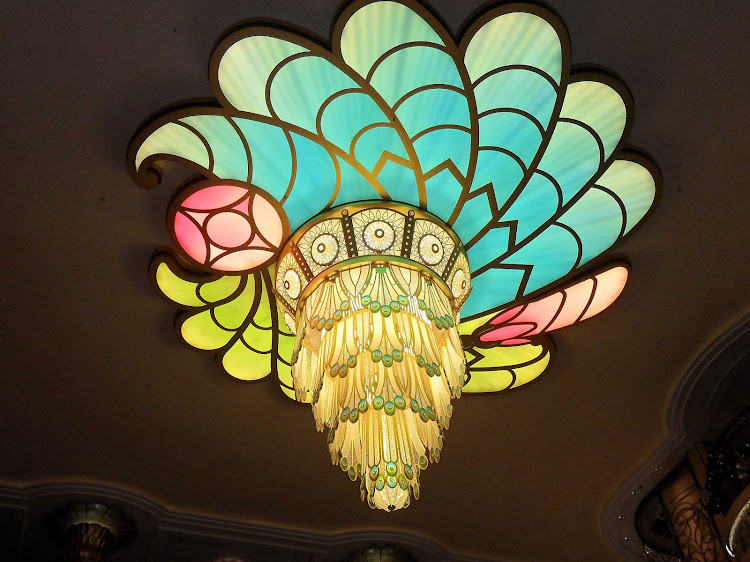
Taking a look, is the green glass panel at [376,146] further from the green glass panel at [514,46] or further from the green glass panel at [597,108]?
the green glass panel at [597,108]

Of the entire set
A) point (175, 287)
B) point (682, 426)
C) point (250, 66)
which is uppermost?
point (250, 66)

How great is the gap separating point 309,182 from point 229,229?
0.36 metres

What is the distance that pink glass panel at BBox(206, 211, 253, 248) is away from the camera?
9.44 feet

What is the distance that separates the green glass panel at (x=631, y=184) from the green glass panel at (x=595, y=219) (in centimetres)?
4

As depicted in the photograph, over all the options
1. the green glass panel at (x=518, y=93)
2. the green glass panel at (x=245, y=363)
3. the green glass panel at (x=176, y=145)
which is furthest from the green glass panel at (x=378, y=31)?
the green glass panel at (x=245, y=363)

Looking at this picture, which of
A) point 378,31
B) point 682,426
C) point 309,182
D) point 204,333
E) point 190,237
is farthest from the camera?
point 682,426

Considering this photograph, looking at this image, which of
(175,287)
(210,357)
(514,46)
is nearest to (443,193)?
(514,46)

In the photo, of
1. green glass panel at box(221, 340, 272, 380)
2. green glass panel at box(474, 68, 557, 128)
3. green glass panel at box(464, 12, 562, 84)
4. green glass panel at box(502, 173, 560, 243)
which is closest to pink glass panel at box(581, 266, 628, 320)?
green glass panel at box(502, 173, 560, 243)

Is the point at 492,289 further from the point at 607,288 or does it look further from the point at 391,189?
the point at 391,189

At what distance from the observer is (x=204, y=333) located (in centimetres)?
338

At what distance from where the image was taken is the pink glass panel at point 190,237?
291 cm

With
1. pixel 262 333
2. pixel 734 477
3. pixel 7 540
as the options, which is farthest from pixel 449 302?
pixel 7 540

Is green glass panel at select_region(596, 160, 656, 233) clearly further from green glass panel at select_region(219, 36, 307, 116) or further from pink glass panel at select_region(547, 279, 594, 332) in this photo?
green glass panel at select_region(219, 36, 307, 116)

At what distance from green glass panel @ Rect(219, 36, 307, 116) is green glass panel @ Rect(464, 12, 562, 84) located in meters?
0.57
